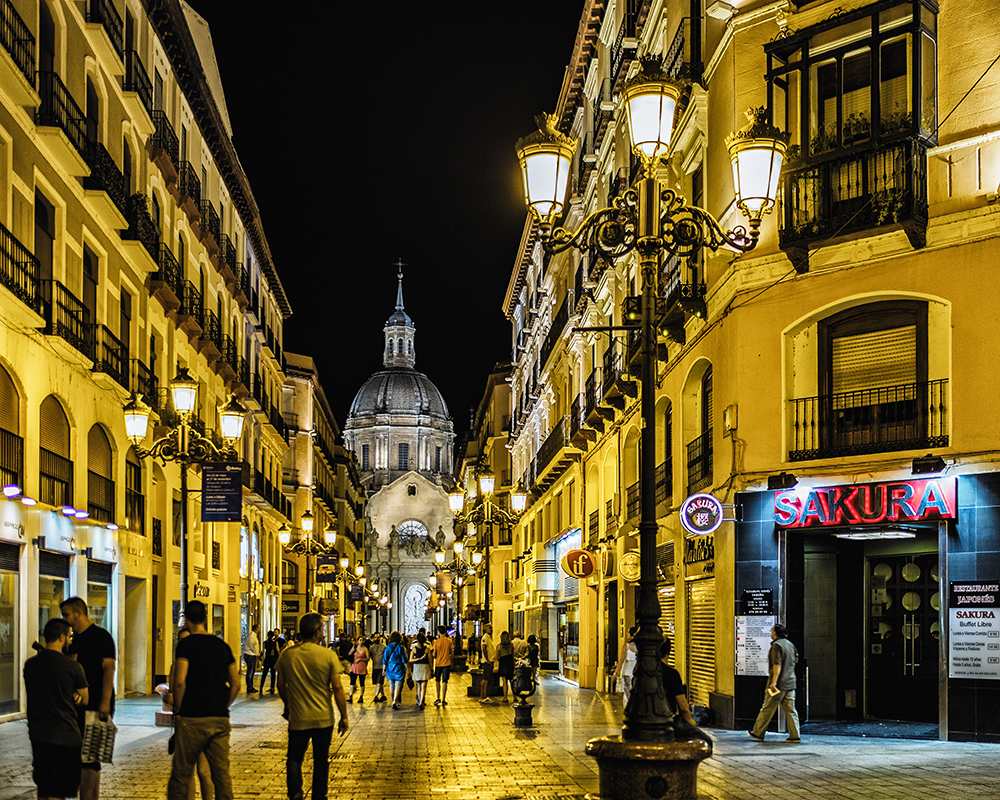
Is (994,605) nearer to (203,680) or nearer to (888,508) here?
(888,508)

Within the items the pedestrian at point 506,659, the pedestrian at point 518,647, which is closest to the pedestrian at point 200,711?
the pedestrian at point 506,659

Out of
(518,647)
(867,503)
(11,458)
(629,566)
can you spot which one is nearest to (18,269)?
(11,458)

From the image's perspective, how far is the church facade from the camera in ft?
441

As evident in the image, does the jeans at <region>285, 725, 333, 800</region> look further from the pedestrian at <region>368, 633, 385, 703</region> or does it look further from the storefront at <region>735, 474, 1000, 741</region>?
the pedestrian at <region>368, 633, 385, 703</region>

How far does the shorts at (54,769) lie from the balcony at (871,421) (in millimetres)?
11806

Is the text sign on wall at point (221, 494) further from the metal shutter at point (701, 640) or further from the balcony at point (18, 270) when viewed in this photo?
the metal shutter at point (701, 640)

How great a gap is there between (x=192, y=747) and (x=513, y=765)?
5.96 meters

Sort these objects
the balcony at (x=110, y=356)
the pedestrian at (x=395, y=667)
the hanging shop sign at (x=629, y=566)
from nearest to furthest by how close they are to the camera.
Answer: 1. the balcony at (x=110, y=356)
2. the hanging shop sign at (x=629, y=566)
3. the pedestrian at (x=395, y=667)

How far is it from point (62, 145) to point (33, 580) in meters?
7.24

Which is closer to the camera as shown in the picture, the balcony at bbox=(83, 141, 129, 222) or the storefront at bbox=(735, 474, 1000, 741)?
the storefront at bbox=(735, 474, 1000, 741)

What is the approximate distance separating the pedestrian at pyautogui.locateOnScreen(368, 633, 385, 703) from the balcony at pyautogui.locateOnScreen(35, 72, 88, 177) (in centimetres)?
1355

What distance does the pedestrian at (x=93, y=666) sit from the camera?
32.8ft

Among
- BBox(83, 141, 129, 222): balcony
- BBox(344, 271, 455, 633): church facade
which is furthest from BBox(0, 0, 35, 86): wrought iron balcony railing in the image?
BBox(344, 271, 455, 633): church facade

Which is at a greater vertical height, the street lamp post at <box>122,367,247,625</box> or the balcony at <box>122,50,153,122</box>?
the balcony at <box>122,50,153,122</box>
